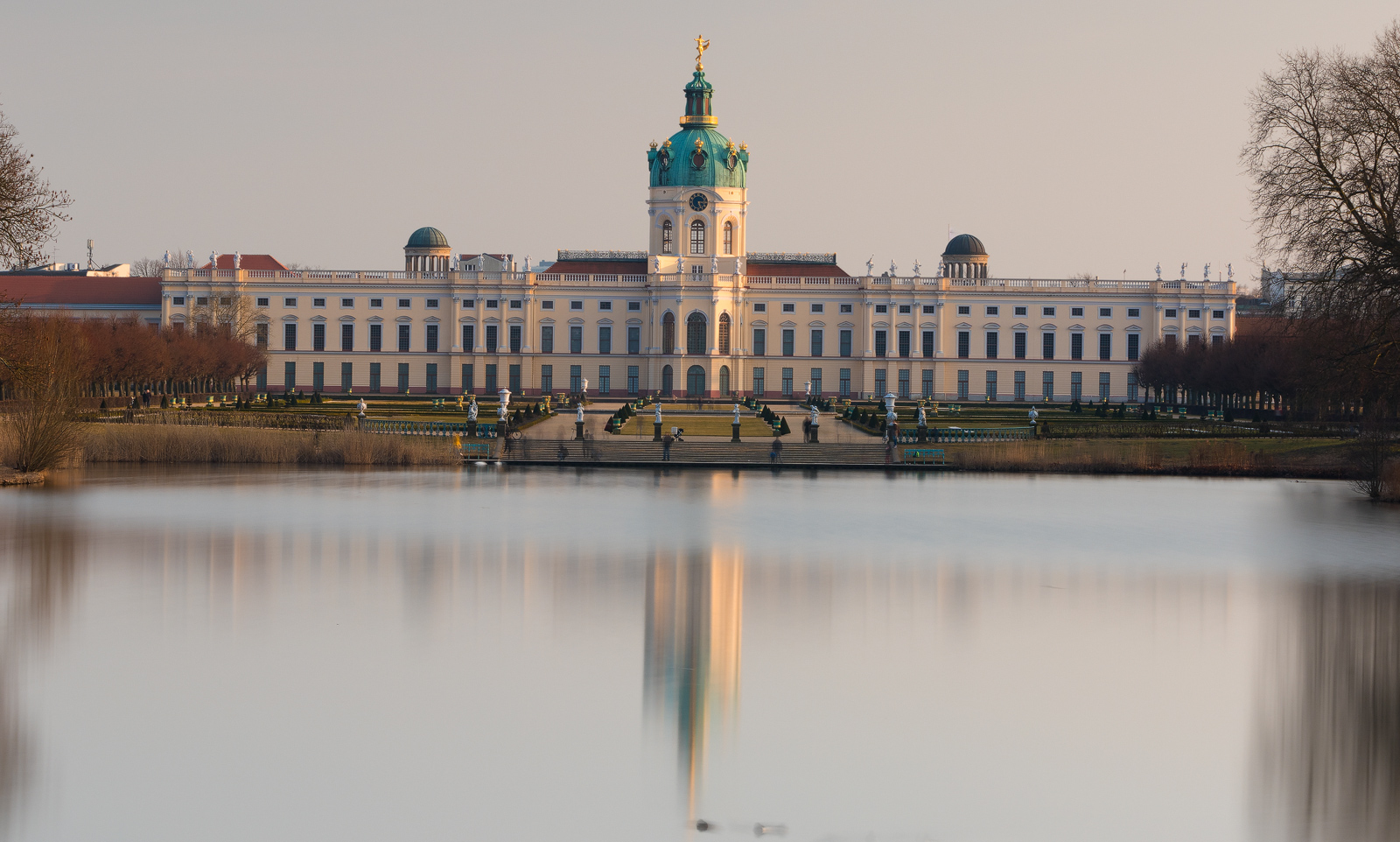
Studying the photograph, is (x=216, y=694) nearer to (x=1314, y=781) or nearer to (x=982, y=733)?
(x=982, y=733)

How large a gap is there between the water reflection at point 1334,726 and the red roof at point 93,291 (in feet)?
304

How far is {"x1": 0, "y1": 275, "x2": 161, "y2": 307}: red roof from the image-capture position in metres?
102

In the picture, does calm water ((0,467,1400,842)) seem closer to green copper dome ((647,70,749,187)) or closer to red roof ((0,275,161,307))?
green copper dome ((647,70,749,187))

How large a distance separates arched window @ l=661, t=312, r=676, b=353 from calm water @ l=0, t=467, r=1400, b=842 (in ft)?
218

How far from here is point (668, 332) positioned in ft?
320

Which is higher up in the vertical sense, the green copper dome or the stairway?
the green copper dome

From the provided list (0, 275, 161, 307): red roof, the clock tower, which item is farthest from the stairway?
(0, 275, 161, 307): red roof

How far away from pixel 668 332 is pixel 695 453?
171 ft

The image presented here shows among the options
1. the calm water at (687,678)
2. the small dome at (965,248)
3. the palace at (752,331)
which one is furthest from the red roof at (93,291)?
the calm water at (687,678)

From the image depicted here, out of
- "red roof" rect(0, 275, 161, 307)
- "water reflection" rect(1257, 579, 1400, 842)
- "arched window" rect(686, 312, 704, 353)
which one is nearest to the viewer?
"water reflection" rect(1257, 579, 1400, 842)

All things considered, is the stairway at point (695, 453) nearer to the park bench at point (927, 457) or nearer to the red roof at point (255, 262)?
Answer: the park bench at point (927, 457)

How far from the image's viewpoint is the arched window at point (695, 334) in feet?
319

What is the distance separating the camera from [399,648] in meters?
18.5

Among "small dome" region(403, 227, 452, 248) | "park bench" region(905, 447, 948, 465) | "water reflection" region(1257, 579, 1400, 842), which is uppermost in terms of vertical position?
"small dome" region(403, 227, 452, 248)
